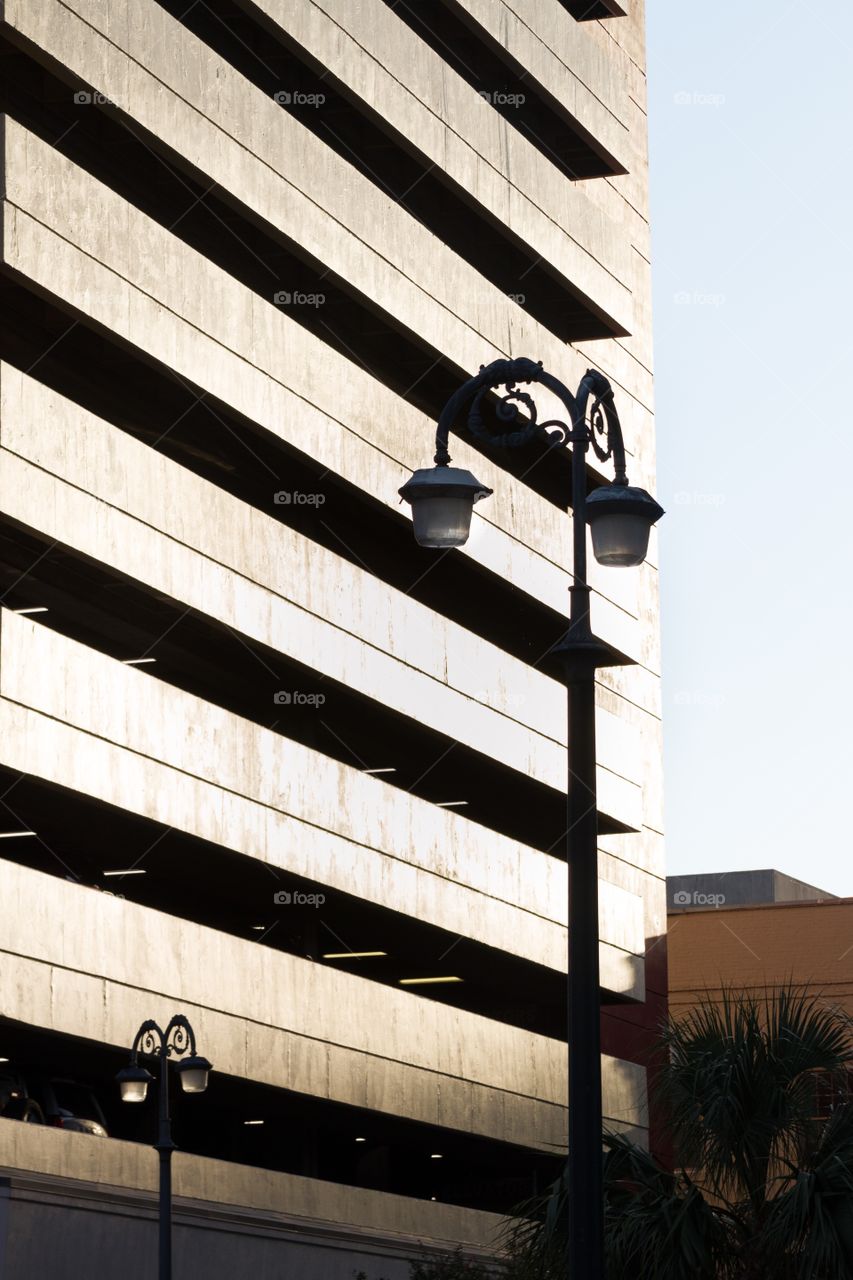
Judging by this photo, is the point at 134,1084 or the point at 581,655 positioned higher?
the point at 581,655

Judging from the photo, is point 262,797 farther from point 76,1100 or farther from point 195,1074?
point 195,1074

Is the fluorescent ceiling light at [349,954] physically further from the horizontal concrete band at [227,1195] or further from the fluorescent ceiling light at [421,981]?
the horizontal concrete band at [227,1195]

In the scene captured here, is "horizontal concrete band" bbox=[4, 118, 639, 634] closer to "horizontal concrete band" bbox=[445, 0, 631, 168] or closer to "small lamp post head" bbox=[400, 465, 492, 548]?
"horizontal concrete band" bbox=[445, 0, 631, 168]

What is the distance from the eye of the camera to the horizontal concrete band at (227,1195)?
94.2 ft

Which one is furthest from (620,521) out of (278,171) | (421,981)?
(421,981)

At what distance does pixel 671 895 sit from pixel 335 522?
111 ft

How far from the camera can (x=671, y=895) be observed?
72938 mm

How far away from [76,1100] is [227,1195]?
4518mm

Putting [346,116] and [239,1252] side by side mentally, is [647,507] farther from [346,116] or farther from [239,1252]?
[346,116]

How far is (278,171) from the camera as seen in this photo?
37.1 m

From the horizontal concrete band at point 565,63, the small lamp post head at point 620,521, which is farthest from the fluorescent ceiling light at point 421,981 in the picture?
the small lamp post head at point 620,521

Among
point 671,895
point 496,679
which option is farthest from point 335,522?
point 671,895

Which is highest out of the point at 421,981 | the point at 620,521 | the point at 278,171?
the point at 278,171

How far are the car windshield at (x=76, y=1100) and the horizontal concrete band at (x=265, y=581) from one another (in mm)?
7651
